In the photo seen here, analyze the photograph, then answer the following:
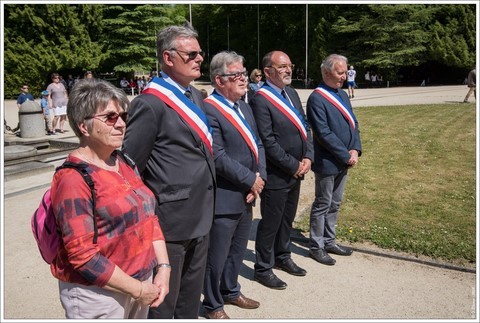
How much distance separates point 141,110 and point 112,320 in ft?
3.89

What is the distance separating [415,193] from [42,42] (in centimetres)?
3630

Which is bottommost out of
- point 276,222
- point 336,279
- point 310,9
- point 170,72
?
point 336,279

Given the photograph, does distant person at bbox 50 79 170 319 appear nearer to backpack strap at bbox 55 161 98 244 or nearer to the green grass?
backpack strap at bbox 55 161 98 244

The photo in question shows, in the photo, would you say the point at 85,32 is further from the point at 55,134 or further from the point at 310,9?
the point at 55,134

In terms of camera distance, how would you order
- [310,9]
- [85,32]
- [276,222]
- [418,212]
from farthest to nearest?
[310,9] < [85,32] < [418,212] < [276,222]

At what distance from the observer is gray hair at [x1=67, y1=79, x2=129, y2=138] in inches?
86.2

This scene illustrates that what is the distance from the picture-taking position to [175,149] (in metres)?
2.83

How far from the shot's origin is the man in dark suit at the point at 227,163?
346 cm

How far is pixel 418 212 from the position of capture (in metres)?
6.30

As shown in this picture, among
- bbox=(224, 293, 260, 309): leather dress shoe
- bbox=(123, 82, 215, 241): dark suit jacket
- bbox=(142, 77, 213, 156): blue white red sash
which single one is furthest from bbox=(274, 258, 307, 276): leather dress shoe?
bbox=(142, 77, 213, 156): blue white red sash

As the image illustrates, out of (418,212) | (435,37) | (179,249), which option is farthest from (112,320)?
(435,37)

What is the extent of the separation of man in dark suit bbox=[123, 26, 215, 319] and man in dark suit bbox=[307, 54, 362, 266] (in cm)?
193

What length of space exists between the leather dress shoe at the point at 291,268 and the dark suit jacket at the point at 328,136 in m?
0.96

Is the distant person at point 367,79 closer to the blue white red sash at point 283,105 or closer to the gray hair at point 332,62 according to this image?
the gray hair at point 332,62
